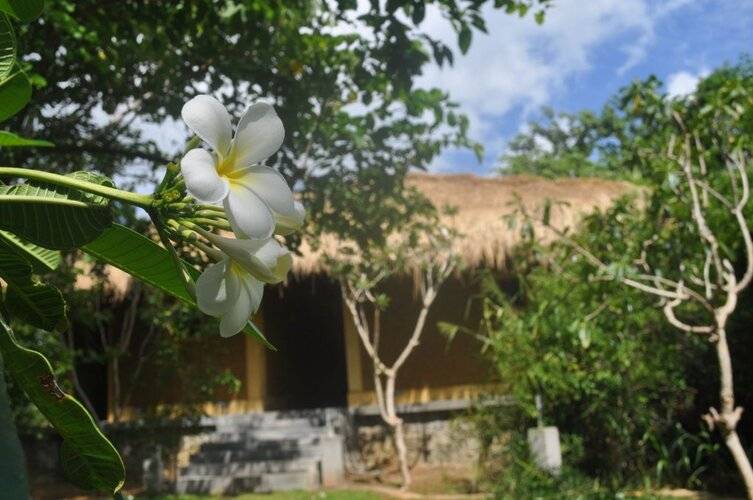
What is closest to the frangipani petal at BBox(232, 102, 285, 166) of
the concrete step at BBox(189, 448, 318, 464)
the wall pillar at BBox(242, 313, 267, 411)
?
the concrete step at BBox(189, 448, 318, 464)

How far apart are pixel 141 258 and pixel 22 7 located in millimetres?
153

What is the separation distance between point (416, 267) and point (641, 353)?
253 cm

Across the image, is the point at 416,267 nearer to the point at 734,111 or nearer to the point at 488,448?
the point at 488,448

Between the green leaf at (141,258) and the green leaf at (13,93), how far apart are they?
88 millimetres

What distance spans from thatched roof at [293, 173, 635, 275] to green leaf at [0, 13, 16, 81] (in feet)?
22.3

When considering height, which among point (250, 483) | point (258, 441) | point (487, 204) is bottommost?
point (250, 483)

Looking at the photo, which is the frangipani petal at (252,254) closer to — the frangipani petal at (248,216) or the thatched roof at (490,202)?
the frangipani petal at (248,216)

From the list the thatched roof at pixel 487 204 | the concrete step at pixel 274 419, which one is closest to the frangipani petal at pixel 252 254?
the thatched roof at pixel 487 204

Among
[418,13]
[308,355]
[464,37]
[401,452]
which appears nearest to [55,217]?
[418,13]

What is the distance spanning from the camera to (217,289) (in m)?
0.37

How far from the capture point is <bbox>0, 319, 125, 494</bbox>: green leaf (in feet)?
1.41

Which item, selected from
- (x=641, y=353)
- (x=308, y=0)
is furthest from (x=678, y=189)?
(x=641, y=353)

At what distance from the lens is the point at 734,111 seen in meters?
3.67

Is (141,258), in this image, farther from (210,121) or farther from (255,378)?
(255,378)
